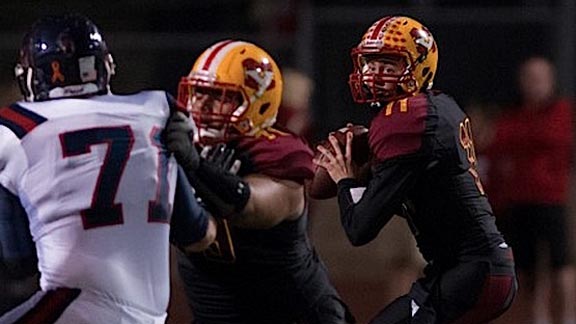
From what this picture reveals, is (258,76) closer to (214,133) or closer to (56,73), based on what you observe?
(214,133)

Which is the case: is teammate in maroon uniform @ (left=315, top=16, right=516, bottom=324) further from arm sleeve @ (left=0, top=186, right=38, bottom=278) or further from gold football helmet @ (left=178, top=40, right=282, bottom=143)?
arm sleeve @ (left=0, top=186, right=38, bottom=278)

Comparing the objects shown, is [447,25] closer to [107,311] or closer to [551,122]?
[551,122]

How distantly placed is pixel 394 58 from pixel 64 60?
1076mm

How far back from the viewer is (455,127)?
4.79m

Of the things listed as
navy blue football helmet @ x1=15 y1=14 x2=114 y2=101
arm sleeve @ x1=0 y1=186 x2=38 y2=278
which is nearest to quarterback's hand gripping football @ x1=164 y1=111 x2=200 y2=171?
navy blue football helmet @ x1=15 y1=14 x2=114 y2=101

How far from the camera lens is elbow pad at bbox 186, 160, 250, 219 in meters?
4.73

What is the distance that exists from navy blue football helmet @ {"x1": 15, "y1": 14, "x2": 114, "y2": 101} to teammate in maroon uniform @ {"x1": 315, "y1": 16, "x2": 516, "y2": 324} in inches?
32.9

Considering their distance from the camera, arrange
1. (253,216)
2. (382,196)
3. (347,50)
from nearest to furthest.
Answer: (382,196) → (253,216) → (347,50)

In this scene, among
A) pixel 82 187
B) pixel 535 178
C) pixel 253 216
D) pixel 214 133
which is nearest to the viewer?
pixel 82 187

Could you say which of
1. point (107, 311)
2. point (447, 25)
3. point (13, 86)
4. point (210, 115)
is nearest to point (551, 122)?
point (447, 25)

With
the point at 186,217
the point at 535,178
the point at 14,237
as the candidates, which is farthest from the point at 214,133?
the point at 535,178

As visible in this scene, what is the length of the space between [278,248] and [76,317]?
98cm

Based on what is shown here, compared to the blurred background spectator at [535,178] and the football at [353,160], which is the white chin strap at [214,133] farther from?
the blurred background spectator at [535,178]

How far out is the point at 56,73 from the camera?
4.24 meters
